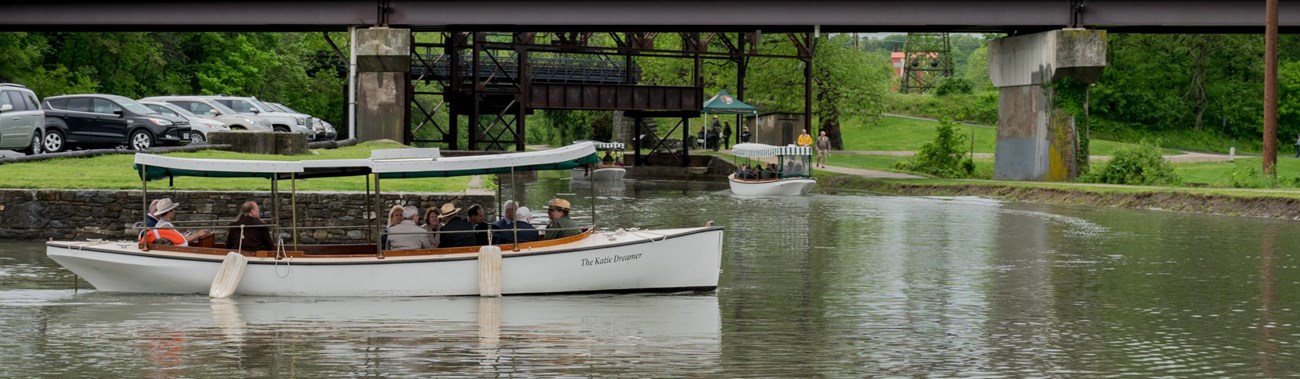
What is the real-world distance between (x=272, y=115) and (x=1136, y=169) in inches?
1061

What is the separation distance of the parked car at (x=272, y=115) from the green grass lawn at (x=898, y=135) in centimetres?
3789

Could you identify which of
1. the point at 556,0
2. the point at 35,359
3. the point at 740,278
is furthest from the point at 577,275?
the point at 556,0

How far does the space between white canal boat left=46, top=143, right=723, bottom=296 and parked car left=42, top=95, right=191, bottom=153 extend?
2075 cm

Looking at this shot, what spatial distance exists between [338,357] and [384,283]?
519cm

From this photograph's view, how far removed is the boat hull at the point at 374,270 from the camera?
792 inches

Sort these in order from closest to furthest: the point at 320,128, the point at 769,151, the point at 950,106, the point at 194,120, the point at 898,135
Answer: the point at 194,120, the point at 769,151, the point at 320,128, the point at 898,135, the point at 950,106

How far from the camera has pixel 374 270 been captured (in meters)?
20.1

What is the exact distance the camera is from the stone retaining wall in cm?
2823

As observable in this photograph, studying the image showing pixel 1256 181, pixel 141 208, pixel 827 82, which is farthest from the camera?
pixel 827 82

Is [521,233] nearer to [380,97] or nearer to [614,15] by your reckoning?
[614,15]

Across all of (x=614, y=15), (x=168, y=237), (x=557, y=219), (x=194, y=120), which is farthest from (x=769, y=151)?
(x=168, y=237)

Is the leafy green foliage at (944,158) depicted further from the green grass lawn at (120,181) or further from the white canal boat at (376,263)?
the white canal boat at (376,263)

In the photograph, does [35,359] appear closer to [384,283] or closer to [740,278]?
[384,283]

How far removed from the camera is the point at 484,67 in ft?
234
